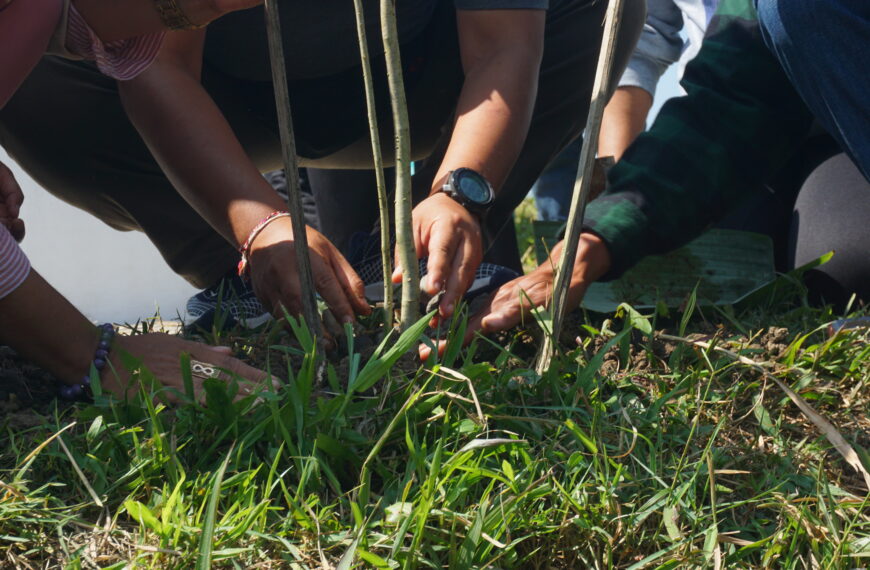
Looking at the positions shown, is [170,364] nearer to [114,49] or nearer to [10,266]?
[10,266]

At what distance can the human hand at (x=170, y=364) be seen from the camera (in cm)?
130

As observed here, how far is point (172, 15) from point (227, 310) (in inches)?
21.6

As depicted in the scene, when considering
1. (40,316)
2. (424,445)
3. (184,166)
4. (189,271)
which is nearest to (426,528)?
(424,445)

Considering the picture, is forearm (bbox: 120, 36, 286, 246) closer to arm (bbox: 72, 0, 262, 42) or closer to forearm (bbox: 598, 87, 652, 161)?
arm (bbox: 72, 0, 262, 42)

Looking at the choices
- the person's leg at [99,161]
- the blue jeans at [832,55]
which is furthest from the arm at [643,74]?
the person's leg at [99,161]

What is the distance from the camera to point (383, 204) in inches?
50.4

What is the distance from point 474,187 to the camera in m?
1.55

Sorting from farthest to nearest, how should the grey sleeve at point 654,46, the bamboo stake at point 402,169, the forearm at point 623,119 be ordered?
the grey sleeve at point 654,46 → the forearm at point 623,119 → the bamboo stake at point 402,169

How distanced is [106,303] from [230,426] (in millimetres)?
1640

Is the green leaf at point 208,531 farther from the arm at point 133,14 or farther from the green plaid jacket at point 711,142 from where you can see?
the green plaid jacket at point 711,142

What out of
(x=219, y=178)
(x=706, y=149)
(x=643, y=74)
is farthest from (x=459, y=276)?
(x=643, y=74)

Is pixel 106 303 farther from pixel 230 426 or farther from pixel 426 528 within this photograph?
pixel 426 528

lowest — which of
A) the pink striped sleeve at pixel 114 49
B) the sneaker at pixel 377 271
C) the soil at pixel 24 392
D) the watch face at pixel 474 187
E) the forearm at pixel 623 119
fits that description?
the forearm at pixel 623 119

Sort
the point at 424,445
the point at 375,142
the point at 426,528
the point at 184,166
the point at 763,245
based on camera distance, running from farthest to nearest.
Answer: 1. the point at 763,245
2. the point at 184,166
3. the point at 375,142
4. the point at 424,445
5. the point at 426,528
